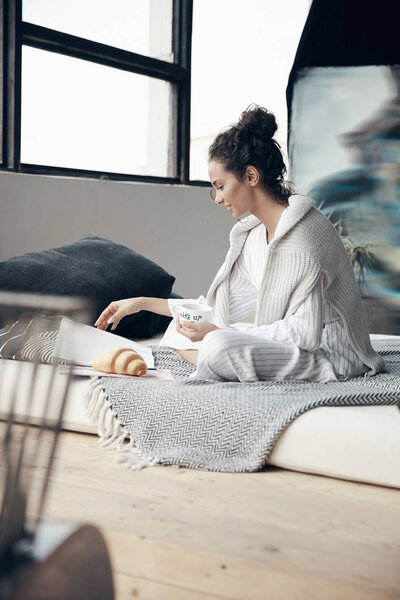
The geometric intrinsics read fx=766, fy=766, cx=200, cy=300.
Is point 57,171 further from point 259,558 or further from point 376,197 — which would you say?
point 259,558

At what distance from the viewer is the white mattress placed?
5.67 ft

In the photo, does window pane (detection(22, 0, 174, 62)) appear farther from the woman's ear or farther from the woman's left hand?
the woman's left hand

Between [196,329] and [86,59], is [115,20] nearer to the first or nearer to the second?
[86,59]

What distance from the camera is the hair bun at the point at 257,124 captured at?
2418 millimetres

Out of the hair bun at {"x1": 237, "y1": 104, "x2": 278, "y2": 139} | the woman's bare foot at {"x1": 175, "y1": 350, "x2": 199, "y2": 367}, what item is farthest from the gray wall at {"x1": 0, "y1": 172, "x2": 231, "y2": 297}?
the hair bun at {"x1": 237, "y1": 104, "x2": 278, "y2": 139}

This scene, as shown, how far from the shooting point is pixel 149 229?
4047mm

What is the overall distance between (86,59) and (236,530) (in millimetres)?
2928

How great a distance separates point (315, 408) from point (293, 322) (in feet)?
1.29

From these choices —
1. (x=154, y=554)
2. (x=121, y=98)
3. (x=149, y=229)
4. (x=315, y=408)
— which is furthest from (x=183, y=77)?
(x=154, y=554)

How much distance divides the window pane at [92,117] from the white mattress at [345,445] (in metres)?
2.21

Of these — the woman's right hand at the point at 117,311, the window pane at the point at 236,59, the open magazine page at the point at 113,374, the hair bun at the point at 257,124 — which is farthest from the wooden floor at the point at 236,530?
the window pane at the point at 236,59

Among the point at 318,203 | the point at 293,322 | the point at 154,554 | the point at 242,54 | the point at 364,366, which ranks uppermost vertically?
the point at 242,54

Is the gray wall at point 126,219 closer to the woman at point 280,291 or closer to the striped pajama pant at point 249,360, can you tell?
the woman at point 280,291

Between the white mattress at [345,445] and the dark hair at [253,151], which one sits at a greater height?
the dark hair at [253,151]
